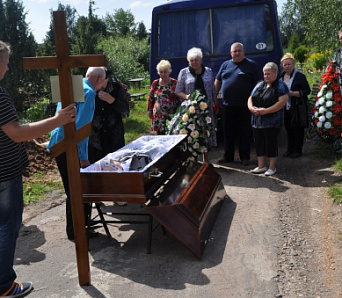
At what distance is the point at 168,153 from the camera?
5.07 metres

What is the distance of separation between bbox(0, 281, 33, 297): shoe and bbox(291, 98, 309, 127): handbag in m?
5.30

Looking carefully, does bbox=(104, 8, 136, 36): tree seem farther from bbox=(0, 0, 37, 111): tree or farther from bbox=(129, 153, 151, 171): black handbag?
bbox=(129, 153, 151, 171): black handbag

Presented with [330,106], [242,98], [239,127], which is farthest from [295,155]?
[242,98]

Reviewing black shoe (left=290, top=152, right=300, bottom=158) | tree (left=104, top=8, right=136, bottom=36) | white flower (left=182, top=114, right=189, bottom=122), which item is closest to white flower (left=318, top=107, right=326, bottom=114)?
black shoe (left=290, top=152, right=300, bottom=158)

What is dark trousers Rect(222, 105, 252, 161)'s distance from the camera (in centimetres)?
738

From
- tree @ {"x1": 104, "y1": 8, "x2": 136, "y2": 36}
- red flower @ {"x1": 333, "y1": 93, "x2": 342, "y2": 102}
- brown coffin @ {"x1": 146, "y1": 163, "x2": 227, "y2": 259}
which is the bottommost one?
brown coffin @ {"x1": 146, "y1": 163, "x2": 227, "y2": 259}

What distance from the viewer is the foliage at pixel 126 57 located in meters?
22.3

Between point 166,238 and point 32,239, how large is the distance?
4.80 ft

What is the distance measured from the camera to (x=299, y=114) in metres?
7.56

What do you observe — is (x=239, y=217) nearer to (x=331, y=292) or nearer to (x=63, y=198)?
(x=331, y=292)

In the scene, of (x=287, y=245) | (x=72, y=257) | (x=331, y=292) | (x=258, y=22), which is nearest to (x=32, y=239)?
(x=72, y=257)

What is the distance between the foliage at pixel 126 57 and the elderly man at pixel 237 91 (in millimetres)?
12743

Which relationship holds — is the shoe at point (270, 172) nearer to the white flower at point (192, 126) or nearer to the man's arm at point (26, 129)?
the white flower at point (192, 126)

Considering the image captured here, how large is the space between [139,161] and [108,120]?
3.96 feet
